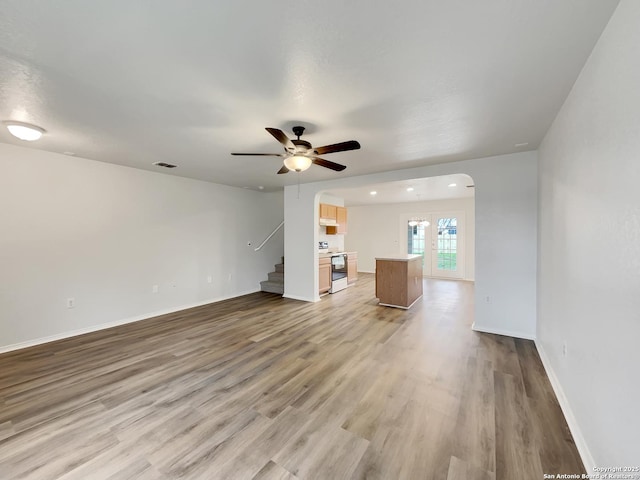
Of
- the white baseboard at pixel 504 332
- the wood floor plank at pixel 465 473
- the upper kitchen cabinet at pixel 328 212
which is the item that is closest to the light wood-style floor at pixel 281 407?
the wood floor plank at pixel 465 473

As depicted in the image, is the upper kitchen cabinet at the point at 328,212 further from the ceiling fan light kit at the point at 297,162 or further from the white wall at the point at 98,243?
the ceiling fan light kit at the point at 297,162

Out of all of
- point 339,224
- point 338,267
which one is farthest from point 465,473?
point 339,224

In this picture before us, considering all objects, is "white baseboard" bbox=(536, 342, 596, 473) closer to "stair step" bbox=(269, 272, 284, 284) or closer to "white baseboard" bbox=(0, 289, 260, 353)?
"stair step" bbox=(269, 272, 284, 284)

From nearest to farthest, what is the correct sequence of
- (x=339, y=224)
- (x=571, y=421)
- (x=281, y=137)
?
(x=571, y=421), (x=281, y=137), (x=339, y=224)

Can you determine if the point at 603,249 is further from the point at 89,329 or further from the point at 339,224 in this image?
the point at 339,224

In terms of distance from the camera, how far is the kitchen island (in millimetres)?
5121

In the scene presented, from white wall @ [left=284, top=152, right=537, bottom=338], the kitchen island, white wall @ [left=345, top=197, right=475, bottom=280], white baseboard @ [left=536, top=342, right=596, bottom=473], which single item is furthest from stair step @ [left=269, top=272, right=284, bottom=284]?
white baseboard @ [left=536, top=342, right=596, bottom=473]

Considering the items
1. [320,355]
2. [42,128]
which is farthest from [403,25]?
[42,128]

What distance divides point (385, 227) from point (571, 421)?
25.9ft

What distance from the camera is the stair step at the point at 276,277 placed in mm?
6828

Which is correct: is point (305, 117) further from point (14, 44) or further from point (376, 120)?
point (14, 44)

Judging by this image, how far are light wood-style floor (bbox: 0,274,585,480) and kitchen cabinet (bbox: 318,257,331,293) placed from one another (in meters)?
2.28

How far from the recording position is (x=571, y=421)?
1.93m

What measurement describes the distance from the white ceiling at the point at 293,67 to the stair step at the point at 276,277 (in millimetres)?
4253
